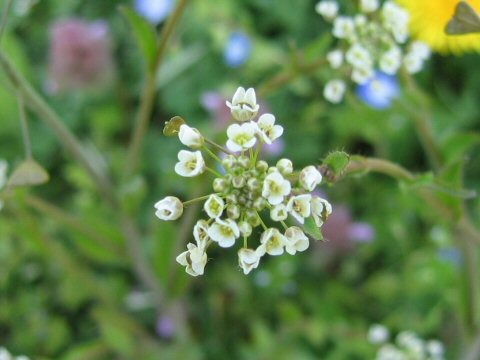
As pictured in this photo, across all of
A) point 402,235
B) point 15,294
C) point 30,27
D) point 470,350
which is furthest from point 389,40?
point 30,27

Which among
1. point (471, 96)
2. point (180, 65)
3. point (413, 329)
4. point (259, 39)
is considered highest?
point (180, 65)

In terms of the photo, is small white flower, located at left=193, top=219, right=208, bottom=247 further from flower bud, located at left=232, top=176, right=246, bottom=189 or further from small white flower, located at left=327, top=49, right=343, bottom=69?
small white flower, located at left=327, top=49, right=343, bottom=69

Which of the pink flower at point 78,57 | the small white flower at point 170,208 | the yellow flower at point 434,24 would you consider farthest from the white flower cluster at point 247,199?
the pink flower at point 78,57

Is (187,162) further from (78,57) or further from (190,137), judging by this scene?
(78,57)

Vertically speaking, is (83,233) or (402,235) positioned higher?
(83,233)

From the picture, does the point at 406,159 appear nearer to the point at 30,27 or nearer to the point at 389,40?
the point at 389,40

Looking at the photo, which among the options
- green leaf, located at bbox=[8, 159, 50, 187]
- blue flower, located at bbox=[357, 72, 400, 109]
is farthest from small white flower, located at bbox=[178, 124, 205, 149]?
blue flower, located at bbox=[357, 72, 400, 109]
